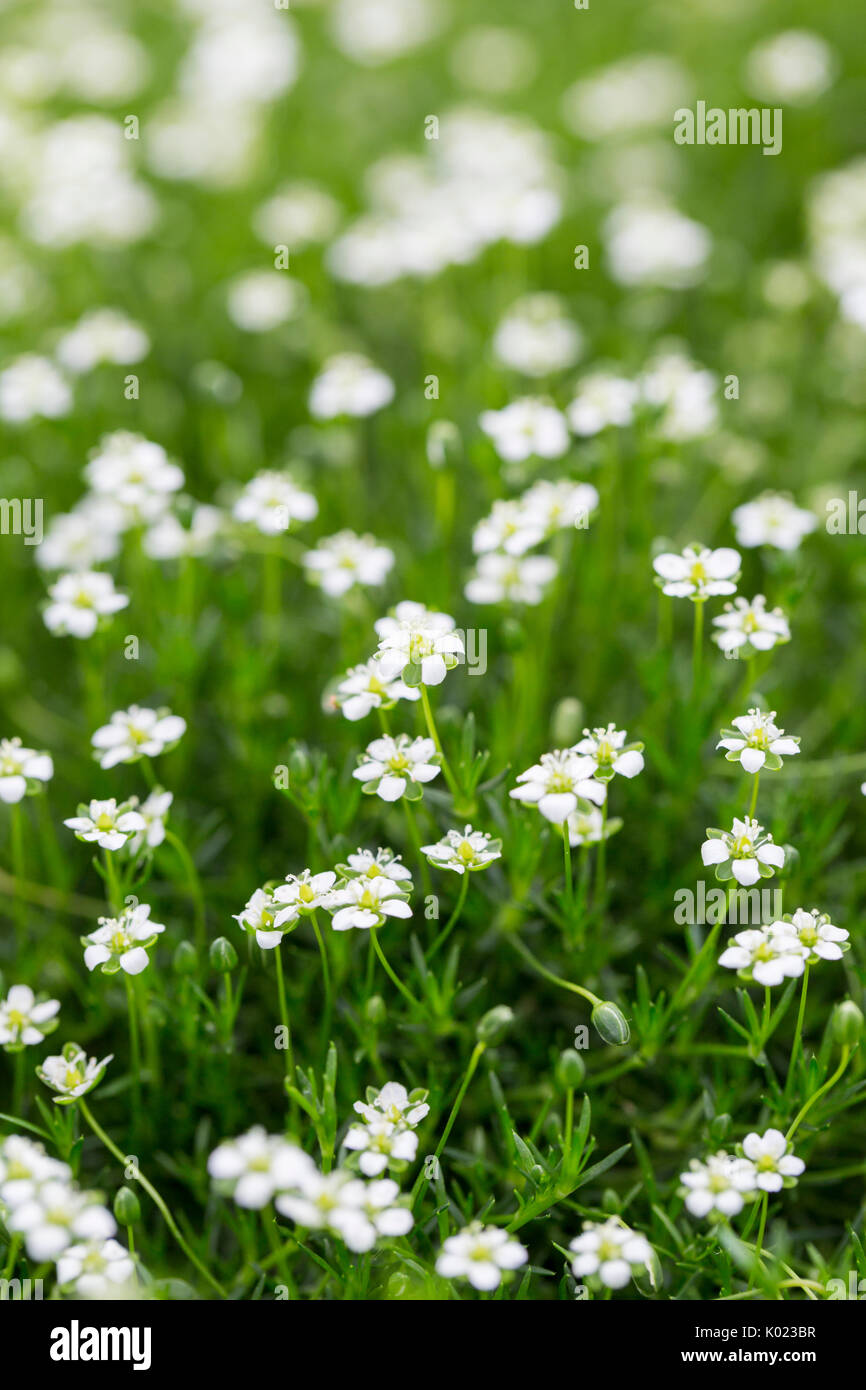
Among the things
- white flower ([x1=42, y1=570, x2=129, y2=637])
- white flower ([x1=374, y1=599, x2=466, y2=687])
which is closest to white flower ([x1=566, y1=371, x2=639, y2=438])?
white flower ([x1=374, y1=599, x2=466, y2=687])

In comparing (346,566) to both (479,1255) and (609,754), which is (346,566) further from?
(479,1255)

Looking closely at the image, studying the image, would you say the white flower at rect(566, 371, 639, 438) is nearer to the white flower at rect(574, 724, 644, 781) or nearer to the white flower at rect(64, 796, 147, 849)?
the white flower at rect(574, 724, 644, 781)

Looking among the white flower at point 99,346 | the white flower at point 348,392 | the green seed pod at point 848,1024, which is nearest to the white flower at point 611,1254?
the green seed pod at point 848,1024

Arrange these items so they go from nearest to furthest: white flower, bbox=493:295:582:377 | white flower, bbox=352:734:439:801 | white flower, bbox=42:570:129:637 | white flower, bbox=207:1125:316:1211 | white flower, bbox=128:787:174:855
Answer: white flower, bbox=207:1125:316:1211
white flower, bbox=352:734:439:801
white flower, bbox=128:787:174:855
white flower, bbox=42:570:129:637
white flower, bbox=493:295:582:377

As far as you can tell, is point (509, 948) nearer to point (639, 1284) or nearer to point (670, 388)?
point (639, 1284)

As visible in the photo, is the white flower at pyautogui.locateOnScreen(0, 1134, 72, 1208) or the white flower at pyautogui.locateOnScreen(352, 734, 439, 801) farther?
the white flower at pyautogui.locateOnScreen(352, 734, 439, 801)

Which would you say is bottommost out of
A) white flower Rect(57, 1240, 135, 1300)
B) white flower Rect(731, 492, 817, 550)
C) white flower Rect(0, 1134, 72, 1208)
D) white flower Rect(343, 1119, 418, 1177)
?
white flower Rect(57, 1240, 135, 1300)
